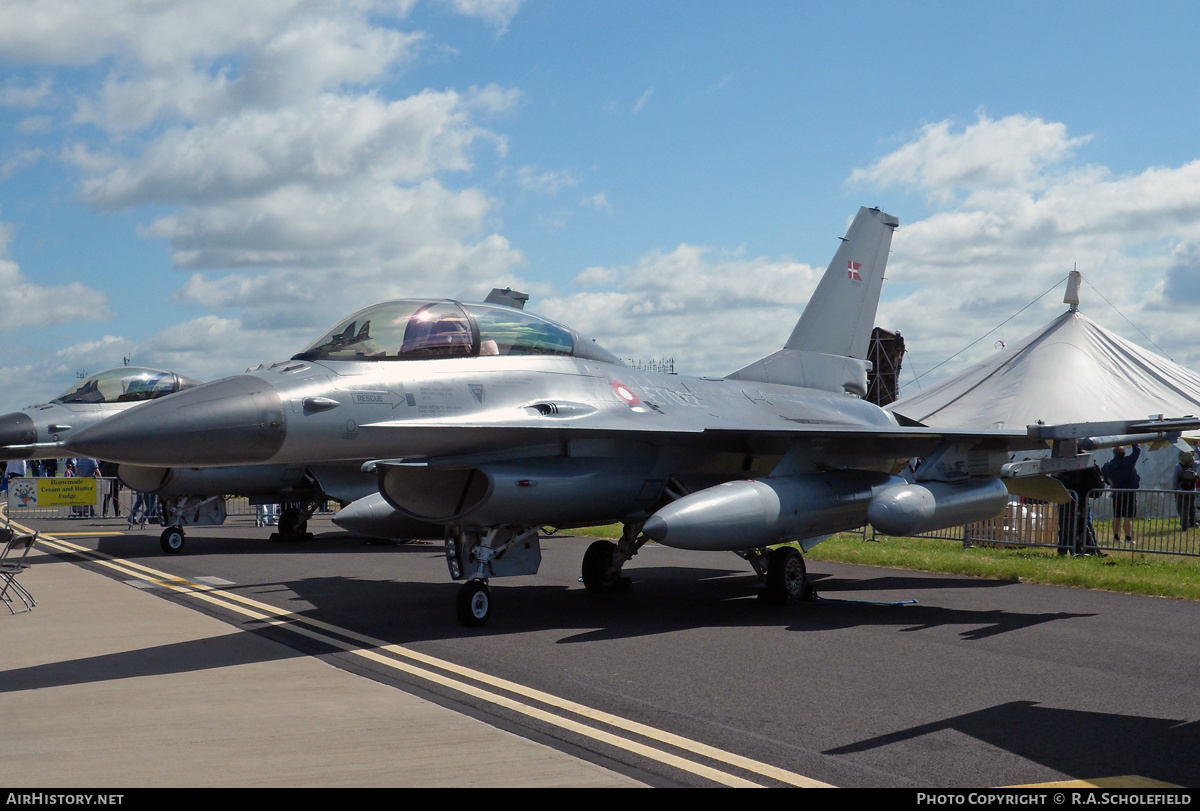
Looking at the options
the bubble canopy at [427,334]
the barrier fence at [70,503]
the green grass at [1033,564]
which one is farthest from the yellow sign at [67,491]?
the bubble canopy at [427,334]

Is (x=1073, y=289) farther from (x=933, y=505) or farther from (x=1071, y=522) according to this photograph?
(x=933, y=505)

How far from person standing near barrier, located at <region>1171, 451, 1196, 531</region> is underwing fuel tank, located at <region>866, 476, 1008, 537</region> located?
523 centimetres

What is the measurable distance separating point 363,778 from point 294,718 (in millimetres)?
1294

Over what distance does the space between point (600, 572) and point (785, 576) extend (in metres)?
2.09

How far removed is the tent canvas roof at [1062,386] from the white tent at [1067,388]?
0.07 ft

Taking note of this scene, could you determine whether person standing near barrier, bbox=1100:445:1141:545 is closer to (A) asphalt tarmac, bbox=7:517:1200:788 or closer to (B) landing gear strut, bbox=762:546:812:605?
(A) asphalt tarmac, bbox=7:517:1200:788

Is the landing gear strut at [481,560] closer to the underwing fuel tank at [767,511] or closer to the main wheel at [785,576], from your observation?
the underwing fuel tank at [767,511]

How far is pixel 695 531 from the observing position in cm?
866

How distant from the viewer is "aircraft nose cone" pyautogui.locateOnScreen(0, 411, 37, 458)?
14750mm

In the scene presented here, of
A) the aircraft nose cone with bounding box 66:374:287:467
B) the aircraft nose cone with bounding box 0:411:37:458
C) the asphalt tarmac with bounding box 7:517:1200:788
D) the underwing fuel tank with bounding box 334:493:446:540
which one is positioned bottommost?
the asphalt tarmac with bounding box 7:517:1200:788

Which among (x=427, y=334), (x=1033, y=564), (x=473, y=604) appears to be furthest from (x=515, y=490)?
(x=1033, y=564)

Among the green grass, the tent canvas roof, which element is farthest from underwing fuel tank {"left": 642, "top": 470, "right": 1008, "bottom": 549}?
the tent canvas roof
